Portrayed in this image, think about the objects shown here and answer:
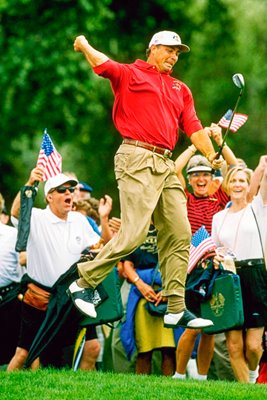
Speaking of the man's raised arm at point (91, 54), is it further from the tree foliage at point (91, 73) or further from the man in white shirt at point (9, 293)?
the tree foliage at point (91, 73)

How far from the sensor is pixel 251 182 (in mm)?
13281

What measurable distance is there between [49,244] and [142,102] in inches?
93.0

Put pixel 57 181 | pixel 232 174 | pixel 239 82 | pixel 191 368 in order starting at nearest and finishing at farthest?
pixel 239 82 < pixel 232 174 < pixel 57 181 < pixel 191 368

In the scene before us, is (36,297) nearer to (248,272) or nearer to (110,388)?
(248,272)

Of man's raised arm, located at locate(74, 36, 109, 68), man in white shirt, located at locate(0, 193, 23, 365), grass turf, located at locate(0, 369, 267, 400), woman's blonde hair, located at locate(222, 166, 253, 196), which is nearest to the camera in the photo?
grass turf, located at locate(0, 369, 267, 400)

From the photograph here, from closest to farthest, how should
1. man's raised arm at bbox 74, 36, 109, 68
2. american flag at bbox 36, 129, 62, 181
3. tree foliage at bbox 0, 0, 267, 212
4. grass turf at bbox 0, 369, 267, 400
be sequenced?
grass turf at bbox 0, 369, 267, 400, man's raised arm at bbox 74, 36, 109, 68, american flag at bbox 36, 129, 62, 181, tree foliage at bbox 0, 0, 267, 212

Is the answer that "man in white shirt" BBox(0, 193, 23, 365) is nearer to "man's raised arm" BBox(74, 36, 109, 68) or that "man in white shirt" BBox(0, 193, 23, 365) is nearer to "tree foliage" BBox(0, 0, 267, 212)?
"man's raised arm" BBox(74, 36, 109, 68)

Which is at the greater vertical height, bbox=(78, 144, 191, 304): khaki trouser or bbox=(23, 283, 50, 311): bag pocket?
bbox=(78, 144, 191, 304): khaki trouser

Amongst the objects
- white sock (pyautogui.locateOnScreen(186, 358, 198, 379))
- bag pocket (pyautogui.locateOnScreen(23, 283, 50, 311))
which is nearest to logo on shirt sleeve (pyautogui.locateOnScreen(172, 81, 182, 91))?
bag pocket (pyautogui.locateOnScreen(23, 283, 50, 311))

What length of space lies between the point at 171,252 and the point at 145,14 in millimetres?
18270

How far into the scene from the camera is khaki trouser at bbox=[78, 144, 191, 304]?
37.0 ft

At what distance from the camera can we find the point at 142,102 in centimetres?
1130

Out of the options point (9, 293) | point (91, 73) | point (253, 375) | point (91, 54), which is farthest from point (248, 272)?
point (91, 73)

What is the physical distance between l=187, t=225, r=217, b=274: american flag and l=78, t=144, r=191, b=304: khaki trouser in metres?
1.01
